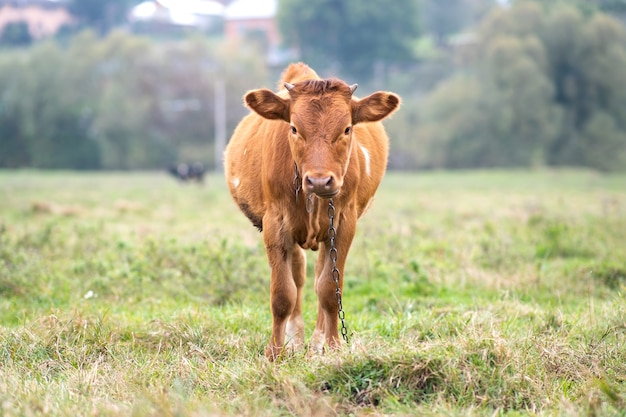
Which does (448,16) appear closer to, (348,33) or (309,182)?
(348,33)

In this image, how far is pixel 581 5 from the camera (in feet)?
183

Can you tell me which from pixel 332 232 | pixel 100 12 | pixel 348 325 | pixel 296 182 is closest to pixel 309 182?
pixel 296 182

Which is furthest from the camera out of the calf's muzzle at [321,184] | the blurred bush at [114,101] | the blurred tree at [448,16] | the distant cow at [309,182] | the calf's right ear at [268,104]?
the blurred tree at [448,16]

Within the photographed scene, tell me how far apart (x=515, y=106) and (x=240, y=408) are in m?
48.3

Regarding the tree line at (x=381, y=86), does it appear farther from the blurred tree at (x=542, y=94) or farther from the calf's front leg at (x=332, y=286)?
the calf's front leg at (x=332, y=286)

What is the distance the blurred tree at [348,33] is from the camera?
228 feet

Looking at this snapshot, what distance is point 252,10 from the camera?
103 m

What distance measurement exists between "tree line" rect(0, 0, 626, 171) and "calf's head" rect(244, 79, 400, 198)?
148 ft

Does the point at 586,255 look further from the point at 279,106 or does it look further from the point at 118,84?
the point at 118,84

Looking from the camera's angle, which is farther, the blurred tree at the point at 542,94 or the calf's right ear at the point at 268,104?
the blurred tree at the point at 542,94

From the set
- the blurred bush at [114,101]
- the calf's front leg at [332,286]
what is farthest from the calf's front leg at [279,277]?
the blurred bush at [114,101]

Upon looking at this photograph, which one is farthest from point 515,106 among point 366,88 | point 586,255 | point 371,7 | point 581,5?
point 586,255

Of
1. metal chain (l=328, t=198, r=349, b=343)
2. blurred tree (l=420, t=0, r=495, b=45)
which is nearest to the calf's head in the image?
metal chain (l=328, t=198, r=349, b=343)

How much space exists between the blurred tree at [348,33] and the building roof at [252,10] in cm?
2780
